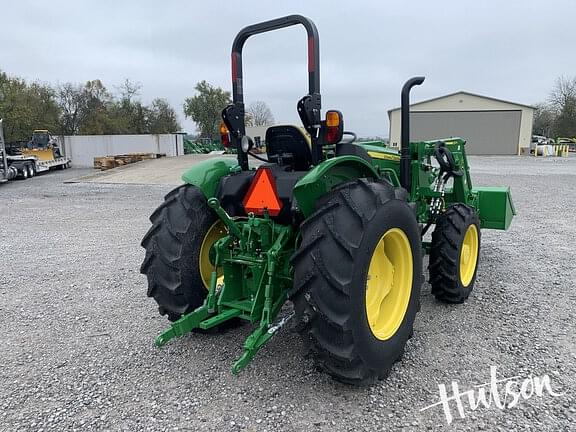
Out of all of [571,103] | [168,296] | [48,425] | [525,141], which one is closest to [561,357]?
[168,296]

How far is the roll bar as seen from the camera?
2.81 meters

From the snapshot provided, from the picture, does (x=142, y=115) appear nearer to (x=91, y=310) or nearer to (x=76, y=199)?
(x=76, y=199)

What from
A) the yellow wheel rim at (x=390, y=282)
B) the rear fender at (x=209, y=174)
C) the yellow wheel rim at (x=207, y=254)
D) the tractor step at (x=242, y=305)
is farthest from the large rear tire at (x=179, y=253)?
the yellow wheel rim at (x=390, y=282)

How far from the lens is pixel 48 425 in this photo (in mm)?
2496

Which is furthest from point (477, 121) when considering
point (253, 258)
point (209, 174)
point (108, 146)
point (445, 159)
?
point (253, 258)

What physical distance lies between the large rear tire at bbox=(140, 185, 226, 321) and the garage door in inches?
1172

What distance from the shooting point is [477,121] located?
31266 millimetres

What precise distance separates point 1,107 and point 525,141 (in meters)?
31.8

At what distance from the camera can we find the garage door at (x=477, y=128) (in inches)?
1219

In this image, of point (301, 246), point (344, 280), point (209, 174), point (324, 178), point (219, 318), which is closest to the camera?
point (344, 280)

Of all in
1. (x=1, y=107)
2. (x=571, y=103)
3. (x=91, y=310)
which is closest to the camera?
(x=91, y=310)

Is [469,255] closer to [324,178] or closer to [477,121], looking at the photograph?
[324,178]

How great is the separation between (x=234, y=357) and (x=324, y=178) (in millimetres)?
1399

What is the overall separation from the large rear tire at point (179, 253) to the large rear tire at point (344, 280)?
0.98 metres
